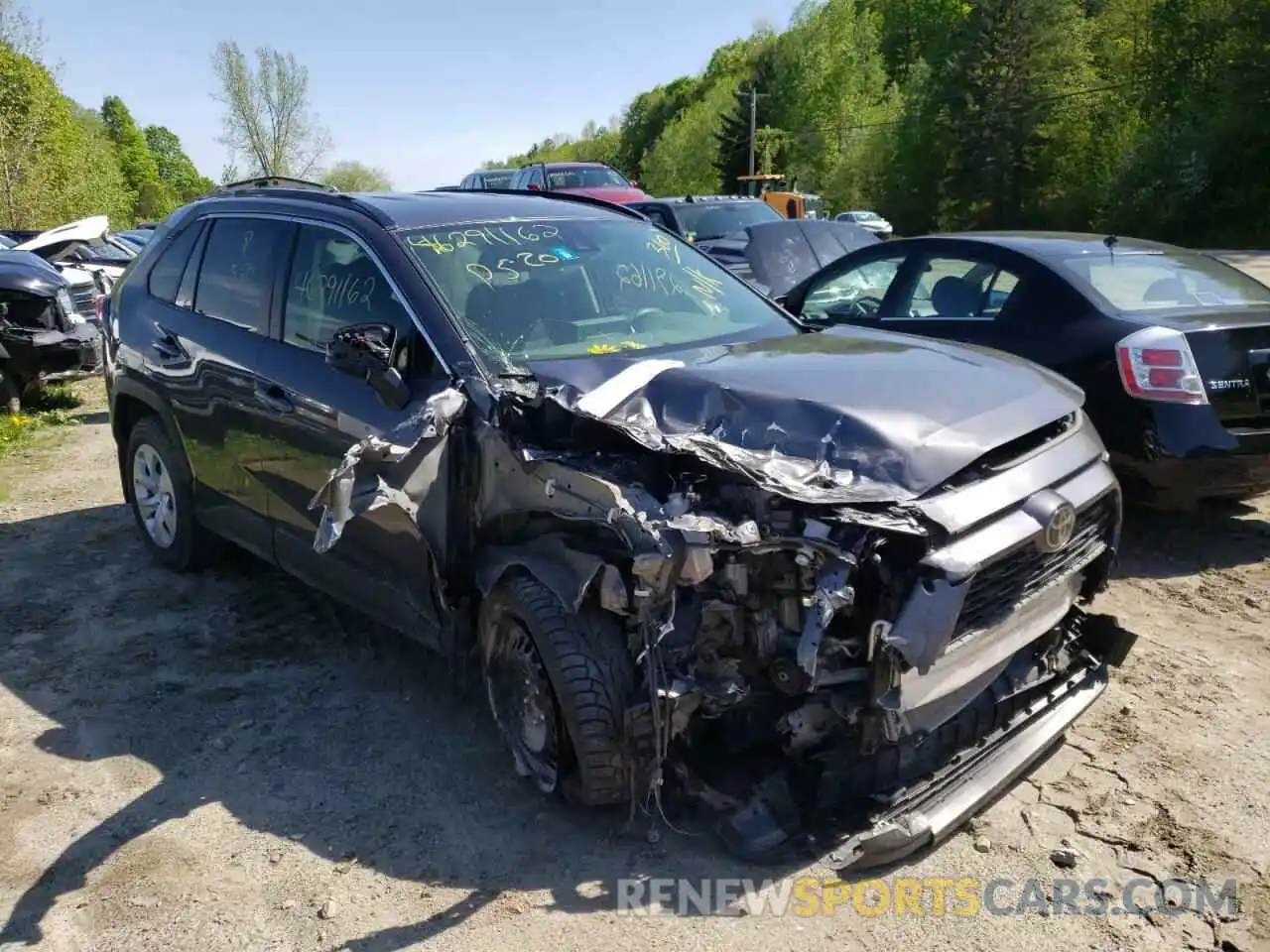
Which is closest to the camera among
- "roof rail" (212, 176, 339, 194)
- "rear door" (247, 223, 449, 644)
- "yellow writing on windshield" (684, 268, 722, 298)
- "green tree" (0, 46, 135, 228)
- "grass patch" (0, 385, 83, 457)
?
"rear door" (247, 223, 449, 644)

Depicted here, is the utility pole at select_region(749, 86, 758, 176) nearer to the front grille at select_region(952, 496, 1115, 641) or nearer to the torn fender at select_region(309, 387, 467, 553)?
the front grille at select_region(952, 496, 1115, 641)

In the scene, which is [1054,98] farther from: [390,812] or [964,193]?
[390,812]

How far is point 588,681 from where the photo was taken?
3137 millimetres

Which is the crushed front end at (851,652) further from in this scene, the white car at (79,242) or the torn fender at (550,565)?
the white car at (79,242)

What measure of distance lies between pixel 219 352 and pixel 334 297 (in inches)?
35.3

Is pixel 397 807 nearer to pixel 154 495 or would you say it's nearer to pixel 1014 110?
pixel 154 495

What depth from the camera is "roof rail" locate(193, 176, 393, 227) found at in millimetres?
4320

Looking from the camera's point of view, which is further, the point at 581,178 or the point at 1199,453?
the point at 581,178

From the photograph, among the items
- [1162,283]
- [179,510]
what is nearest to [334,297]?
→ [179,510]

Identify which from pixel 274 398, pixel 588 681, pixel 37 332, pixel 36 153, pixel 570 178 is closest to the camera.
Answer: pixel 588 681

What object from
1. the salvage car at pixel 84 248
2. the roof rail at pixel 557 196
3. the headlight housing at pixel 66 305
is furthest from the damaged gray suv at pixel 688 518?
the headlight housing at pixel 66 305

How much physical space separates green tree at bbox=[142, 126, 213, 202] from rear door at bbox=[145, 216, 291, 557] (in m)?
105

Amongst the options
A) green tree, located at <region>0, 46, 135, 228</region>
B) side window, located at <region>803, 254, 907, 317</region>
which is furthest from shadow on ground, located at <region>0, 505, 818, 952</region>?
green tree, located at <region>0, 46, 135, 228</region>

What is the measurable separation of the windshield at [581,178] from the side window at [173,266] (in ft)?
46.5
